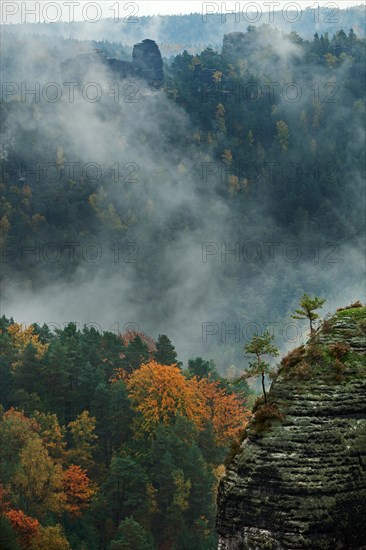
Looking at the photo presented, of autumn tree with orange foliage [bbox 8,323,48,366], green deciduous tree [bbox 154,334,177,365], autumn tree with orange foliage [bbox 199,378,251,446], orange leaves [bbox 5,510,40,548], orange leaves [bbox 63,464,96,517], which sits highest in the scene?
autumn tree with orange foliage [bbox 8,323,48,366]

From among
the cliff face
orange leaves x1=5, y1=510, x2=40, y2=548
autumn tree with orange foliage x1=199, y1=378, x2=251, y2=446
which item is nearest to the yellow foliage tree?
orange leaves x1=5, y1=510, x2=40, y2=548

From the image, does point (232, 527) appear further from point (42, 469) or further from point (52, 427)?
point (52, 427)

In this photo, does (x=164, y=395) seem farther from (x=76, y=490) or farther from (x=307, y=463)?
(x=307, y=463)

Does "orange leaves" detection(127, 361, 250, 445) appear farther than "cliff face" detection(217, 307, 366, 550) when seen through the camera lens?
Yes

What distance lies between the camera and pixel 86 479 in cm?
8162

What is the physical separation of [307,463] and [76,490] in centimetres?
5836

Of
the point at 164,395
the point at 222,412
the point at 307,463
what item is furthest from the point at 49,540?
the point at 307,463

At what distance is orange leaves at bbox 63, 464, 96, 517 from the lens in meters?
78.4

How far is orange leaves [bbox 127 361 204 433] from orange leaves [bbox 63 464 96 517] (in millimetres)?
A: 10975

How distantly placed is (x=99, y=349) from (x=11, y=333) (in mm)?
16244

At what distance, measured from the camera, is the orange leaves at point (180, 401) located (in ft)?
303

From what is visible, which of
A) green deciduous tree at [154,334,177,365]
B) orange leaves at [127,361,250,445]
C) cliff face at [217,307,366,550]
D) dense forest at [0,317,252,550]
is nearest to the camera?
cliff face at [217,307,366,550]

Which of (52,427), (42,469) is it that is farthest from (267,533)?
(52,427)

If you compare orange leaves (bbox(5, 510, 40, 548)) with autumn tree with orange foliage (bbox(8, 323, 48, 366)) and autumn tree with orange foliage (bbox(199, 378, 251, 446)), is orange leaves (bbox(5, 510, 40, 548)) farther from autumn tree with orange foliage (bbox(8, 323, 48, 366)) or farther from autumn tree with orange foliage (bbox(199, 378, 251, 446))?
autumn tree with orange foliage (bbox(8, 323, 48, 366))
